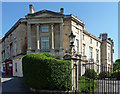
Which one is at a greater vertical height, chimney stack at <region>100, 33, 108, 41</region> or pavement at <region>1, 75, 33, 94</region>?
chimney stack at <region>100, 33, 108, 41</region>

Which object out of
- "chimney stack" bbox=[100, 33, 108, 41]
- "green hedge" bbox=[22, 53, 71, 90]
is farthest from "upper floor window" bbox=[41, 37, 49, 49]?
"chimney stack" bbox=[100, 33, 108, 41]

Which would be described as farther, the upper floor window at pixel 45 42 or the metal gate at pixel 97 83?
the upper floor window at pixel 45 42

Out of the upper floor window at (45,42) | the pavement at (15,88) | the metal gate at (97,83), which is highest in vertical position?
the upper floor window at (45,42)

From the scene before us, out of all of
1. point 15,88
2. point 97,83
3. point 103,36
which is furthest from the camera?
point 103,36

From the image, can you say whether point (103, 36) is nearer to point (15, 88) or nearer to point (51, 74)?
point (51, 74)

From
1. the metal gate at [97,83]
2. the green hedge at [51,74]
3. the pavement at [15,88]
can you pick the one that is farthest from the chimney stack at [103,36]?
the green hedge at [51,74]

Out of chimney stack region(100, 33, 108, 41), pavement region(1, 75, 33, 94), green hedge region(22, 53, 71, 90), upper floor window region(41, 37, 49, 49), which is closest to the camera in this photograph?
green hedge region(22, 53, 71, 90)

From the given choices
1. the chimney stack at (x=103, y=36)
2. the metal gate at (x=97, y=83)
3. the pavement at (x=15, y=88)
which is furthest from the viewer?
the chimney stack at (x=103, y=36)

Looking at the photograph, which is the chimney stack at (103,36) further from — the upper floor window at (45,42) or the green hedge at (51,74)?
the green hedge at (51,74)

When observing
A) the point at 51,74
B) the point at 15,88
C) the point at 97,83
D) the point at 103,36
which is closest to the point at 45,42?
the point at 15,88

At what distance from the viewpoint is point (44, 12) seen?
21188 millimetres

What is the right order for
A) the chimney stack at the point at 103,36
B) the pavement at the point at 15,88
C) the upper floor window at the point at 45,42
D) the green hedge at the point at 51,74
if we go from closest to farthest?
the green hedge at the point at 51,74
the pavement at the point at 15,88
the upper floor window at the point at 45,42
the chimney stack at the point at 103,36

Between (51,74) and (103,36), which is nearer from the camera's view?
(51,74)

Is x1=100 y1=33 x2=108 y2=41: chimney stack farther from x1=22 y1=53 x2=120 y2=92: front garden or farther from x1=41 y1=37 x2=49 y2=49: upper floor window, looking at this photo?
x1=22 y1=53 x2=120 y2=92: front garden
